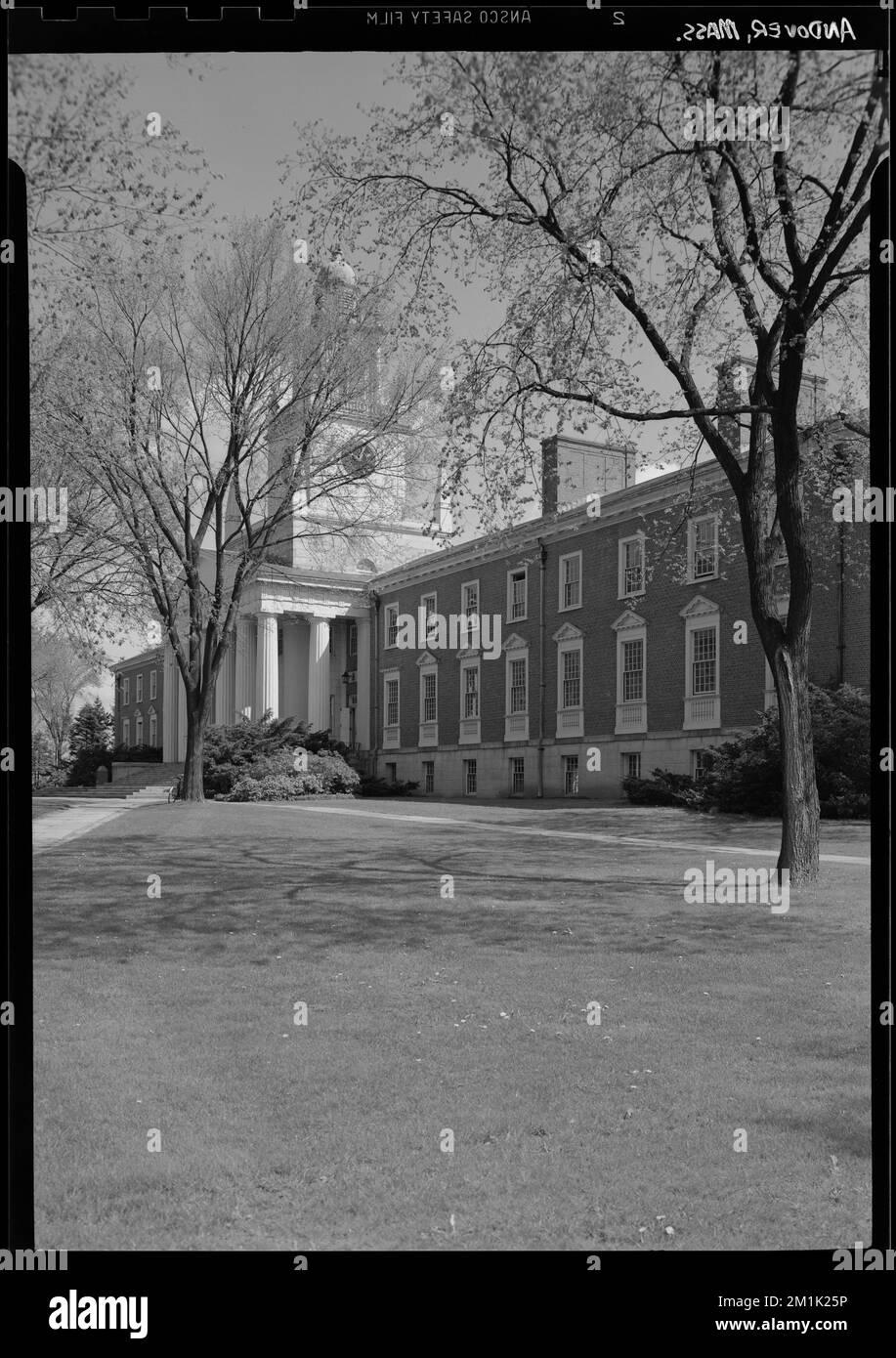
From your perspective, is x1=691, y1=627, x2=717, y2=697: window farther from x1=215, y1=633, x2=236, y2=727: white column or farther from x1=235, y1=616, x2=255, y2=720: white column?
x1=215, y1=633, x2=236, y2=727: white column

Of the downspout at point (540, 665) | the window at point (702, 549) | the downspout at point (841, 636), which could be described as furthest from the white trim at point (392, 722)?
the downspout at point (841, 636)

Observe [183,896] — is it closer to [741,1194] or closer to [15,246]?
[741,1194]

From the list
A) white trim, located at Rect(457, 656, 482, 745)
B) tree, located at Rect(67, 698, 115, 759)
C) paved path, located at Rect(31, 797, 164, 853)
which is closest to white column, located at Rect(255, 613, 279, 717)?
white trim, located at Rect(457, 656, 482, 745)

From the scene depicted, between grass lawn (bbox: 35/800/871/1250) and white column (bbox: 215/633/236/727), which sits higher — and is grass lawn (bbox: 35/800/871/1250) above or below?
below

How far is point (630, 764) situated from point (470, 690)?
7.73 meters

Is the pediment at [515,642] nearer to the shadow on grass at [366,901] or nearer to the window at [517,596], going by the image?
the window at [517,596]

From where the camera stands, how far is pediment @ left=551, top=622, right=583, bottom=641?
31.6m

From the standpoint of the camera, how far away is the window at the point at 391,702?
1487 inches

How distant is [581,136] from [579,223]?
93 cm

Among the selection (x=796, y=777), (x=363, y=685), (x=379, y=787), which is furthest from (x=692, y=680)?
(x=796, y=777)

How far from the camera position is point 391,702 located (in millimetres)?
38688

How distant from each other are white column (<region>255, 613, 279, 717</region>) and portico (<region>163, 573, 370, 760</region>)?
4cm

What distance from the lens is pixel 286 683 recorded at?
145ft
